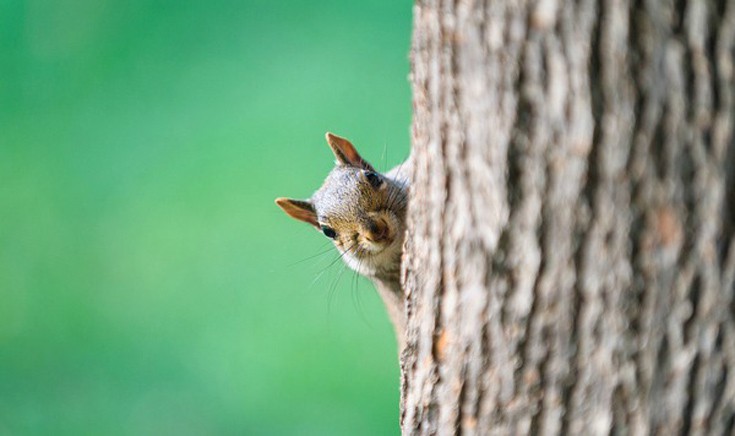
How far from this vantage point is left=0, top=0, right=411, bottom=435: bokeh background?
2.96 metres

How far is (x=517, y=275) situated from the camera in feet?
3.26

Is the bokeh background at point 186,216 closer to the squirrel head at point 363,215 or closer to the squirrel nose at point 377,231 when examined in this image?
the squirrel head at point 363,215

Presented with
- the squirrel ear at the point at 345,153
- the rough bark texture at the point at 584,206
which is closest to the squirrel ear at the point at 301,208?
the squirrel ear at the point at 345,153

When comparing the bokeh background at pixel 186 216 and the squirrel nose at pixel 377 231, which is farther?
the bokeh background at pixel 186 216

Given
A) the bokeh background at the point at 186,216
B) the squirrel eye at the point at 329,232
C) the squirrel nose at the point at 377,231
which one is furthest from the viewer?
the bokeh background at the point at 186,216

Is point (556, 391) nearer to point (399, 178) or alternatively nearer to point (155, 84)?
point (399, 178)

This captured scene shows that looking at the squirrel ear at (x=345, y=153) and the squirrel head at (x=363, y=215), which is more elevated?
the squirrel ear at (x=345, y=153)

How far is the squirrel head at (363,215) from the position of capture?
1898 mm

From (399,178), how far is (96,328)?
153cm

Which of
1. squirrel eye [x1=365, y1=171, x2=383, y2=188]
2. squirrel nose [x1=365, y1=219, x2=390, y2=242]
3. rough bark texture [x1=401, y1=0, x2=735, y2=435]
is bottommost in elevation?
rough bark texture [x1=401, y1=0, x2=735, y2=435]

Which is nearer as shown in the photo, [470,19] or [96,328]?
[470,19]

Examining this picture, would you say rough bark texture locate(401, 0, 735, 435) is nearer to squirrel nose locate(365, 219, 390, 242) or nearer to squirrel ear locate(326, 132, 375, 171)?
squirrel nose locate(365, 219, 390, 242)

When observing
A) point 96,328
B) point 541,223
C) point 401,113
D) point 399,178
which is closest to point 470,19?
point 541,223

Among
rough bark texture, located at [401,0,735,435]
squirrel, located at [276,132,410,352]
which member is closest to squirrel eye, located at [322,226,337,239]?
squirrel, located at [276,132,410,352]
